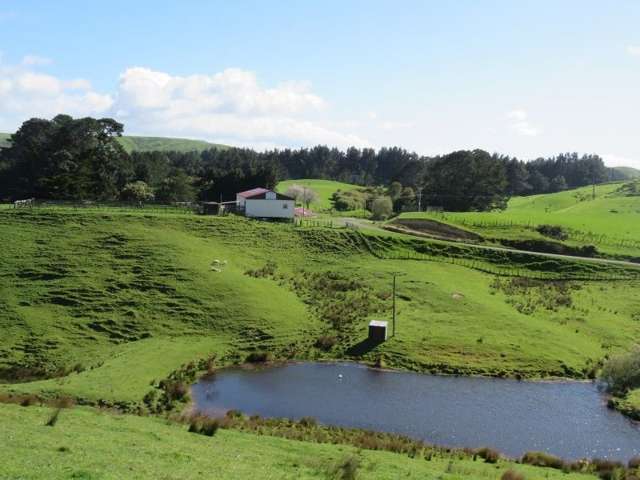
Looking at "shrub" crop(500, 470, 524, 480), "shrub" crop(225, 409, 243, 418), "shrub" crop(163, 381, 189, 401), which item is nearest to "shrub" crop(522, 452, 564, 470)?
"shrub" crop(500, 470, 524, 480)

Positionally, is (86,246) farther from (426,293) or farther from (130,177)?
(130,177)

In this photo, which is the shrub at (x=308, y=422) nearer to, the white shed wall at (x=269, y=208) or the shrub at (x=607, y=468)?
the shrub at (x=607, y=468)

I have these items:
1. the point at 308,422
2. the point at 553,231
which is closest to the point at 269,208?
the point at 553,231

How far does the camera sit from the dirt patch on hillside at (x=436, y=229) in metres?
95.5

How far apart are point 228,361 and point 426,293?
25.7m

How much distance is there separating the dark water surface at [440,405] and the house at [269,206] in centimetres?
4551

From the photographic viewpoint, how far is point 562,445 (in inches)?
1446

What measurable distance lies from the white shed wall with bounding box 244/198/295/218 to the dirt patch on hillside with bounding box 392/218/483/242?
19706mm

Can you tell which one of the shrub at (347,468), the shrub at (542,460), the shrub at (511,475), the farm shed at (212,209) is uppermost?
the farm shed at (212,209)

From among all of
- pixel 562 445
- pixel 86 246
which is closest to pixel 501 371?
pixel 562 445

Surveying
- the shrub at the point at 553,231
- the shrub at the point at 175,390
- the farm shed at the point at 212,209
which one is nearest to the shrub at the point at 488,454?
the shrub at the point at 175,390

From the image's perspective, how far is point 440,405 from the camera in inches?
1683

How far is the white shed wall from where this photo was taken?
93750mm

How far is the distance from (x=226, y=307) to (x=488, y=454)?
3281cm
